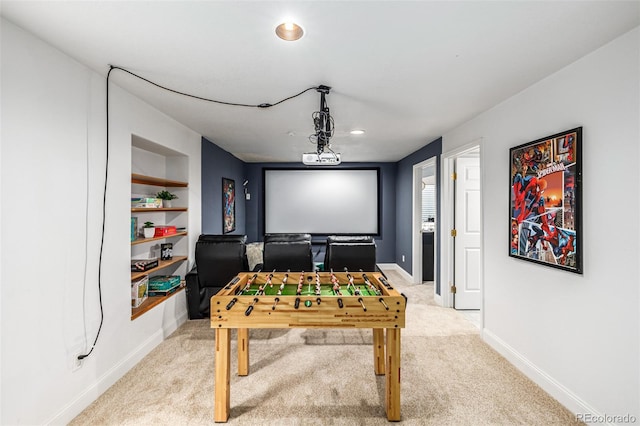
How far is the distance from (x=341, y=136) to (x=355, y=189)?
2398mm

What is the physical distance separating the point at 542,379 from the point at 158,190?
4.17m

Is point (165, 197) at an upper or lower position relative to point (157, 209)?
upper

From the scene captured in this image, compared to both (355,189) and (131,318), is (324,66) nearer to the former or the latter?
(131,318)

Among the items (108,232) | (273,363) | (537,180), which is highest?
(537,180)

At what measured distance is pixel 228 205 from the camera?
5.13 meters

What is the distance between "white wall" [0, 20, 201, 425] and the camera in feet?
5.08

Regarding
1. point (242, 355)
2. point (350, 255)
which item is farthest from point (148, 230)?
point (350, 255)

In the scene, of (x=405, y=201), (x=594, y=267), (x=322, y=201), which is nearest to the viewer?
(x=594, y=267)

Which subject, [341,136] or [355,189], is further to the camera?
[355,189]

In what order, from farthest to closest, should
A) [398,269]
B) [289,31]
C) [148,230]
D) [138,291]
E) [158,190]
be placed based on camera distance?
1. [398,269]
2. [158,190]
3. [148,230]
4. [138,291]
5. [289,31]

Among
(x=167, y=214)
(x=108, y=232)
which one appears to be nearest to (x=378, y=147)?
(x=167, y=214)

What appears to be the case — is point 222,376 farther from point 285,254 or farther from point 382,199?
point 382,199

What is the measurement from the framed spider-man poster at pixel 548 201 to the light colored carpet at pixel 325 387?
103cm

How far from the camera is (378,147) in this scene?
4719 mm
